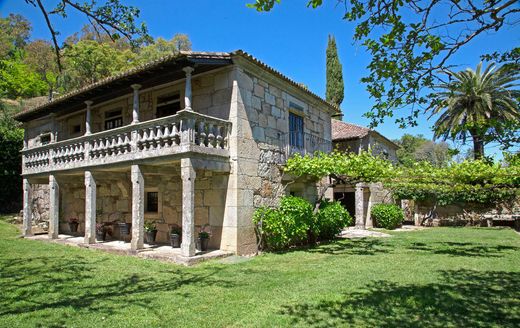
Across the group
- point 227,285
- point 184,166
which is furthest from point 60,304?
point 184,166

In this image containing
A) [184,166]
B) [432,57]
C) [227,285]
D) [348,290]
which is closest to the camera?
[432,57]

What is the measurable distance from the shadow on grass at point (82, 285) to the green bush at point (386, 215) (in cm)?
1360

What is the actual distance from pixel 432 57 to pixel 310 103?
10.3m

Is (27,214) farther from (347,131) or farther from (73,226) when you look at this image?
(347,131)

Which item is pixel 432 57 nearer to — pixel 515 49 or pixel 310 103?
pixel 515 49

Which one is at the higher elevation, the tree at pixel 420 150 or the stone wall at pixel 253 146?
the tree at pixel 420 150

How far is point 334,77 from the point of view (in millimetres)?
29750

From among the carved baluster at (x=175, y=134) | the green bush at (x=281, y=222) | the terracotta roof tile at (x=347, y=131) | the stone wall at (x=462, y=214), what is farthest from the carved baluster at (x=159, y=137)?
the stone wall at (x=462, y=214)

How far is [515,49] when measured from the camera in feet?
13.1

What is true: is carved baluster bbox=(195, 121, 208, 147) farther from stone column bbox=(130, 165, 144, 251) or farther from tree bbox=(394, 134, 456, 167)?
tree bbox=(394, 134, 456, 167)

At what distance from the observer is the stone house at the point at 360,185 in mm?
18969

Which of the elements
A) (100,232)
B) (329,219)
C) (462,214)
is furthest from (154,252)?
(462,214)

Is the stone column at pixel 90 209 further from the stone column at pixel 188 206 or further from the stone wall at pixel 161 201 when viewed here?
the stone column at pixel 188 206

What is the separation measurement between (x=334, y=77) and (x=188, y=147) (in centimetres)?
2355
